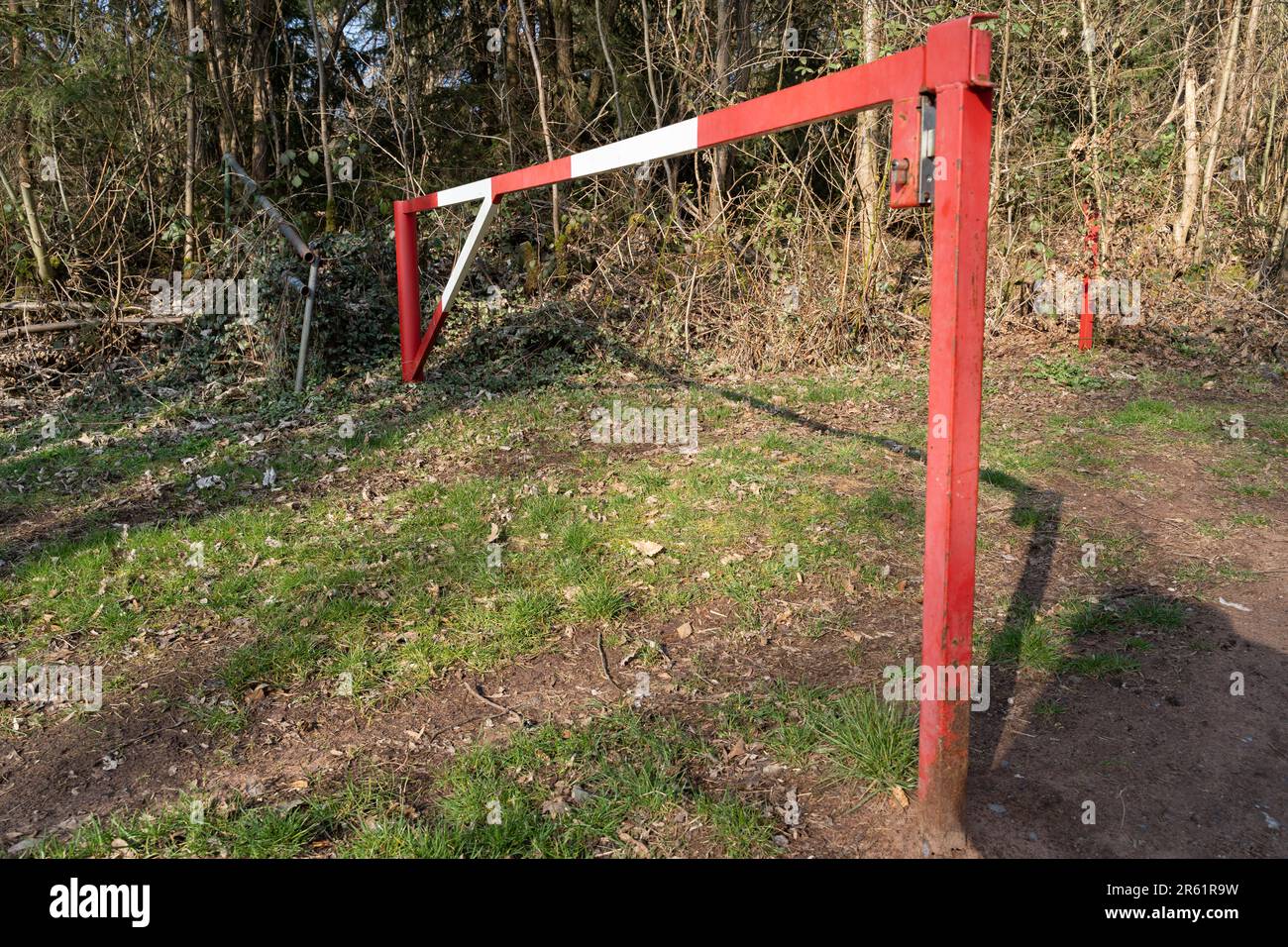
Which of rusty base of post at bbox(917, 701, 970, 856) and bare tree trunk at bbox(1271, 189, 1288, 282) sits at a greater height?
bare tree trunk at bbox(1271, 189, 1288, 282)

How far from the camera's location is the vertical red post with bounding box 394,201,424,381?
804cm

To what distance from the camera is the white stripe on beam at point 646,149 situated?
3.41m

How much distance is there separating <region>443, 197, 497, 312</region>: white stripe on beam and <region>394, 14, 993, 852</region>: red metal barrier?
4372mm

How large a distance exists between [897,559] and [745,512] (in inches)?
36.4

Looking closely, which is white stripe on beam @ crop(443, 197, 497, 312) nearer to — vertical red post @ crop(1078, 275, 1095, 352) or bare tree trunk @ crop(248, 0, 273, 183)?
bare tree trunk @ crop(248, 0, 273, 183)

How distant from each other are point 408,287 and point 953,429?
22.0ft

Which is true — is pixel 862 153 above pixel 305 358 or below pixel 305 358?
above

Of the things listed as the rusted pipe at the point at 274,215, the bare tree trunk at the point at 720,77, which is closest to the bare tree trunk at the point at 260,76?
the rusted pipe at the point at 274,215

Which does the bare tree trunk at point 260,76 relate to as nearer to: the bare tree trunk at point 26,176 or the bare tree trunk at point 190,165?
the bare tree trunk at point 190,165

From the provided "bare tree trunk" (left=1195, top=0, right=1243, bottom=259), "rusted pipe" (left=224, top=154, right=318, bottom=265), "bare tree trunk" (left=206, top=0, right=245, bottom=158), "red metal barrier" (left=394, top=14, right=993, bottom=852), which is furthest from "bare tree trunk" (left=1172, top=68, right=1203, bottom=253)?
"bare tree trunk" (left=206, top=0, right=245, bottom=158)
